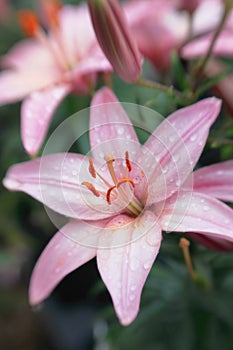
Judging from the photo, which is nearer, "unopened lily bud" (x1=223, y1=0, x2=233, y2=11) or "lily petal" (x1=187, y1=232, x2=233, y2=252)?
"lily petal" (x1=187, y1=232, x2=233, y2=252)

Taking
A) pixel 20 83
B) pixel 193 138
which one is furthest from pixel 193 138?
pixel 20 83

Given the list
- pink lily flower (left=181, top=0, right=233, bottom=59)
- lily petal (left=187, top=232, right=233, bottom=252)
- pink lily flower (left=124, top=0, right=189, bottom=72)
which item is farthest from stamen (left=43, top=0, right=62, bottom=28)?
lily petal (left=187, top=232, right=233, bottom=252)

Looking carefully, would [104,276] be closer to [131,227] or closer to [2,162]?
[131,227]

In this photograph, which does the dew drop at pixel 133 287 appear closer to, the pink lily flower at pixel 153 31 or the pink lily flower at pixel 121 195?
the pink lily flower at pixel 121 195

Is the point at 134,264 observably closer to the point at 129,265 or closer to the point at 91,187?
the point at 129,265

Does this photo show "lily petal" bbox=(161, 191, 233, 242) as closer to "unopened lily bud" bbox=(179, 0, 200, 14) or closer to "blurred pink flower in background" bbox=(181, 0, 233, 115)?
"blurred pink flower in background" bbox=(181, 0, 233, 115)

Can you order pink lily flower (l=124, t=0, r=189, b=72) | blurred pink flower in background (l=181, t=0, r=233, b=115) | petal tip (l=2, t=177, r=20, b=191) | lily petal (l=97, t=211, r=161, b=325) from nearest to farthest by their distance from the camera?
lily petal (l=97, t=211, r=161, b=325) → petal tip (l=2, t=177, r=20, b=191) → blurred pink flower in background (l=181, t=0, r=233, b=115) → pink lily flower (l=124, t=0, r=189, b=72)
